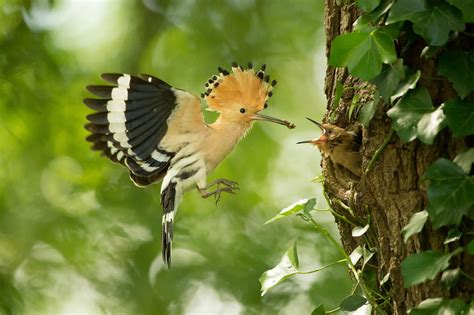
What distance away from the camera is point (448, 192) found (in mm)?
2576

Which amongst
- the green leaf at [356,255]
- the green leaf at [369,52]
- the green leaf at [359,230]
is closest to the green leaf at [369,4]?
the green leaf at [369,52]

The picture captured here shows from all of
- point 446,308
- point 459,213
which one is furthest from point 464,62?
point 446,308

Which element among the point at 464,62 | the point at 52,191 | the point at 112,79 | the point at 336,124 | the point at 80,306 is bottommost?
the point at 464,62

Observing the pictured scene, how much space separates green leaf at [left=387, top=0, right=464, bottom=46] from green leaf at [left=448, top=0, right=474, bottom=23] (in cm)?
2

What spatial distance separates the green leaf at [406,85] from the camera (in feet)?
8.89

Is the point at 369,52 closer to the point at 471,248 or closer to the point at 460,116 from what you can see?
the point at 460,116

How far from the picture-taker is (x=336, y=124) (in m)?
3.27

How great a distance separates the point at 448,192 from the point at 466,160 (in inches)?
4.6

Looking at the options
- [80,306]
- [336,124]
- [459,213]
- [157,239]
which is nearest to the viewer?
[459,213]

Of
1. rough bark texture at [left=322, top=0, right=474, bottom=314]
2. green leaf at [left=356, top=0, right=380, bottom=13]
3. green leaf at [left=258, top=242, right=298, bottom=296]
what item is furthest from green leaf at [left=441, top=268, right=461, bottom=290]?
green leaf at [left=356, top=0, right=380, bottom=13]

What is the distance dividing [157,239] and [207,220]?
14.6 inches

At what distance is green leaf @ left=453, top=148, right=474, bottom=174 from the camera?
2607mm

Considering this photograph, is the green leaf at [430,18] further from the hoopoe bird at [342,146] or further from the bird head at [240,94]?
the bird head at [240,94]

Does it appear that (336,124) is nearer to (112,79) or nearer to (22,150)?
(112,79)
